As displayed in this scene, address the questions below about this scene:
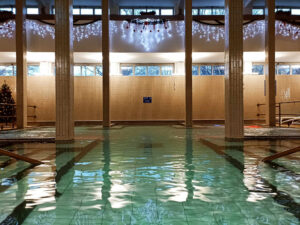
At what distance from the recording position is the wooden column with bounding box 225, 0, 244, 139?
22.5ft

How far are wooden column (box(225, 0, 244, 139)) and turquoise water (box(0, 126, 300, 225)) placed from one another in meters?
2.36

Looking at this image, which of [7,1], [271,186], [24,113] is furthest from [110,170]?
[7,1]

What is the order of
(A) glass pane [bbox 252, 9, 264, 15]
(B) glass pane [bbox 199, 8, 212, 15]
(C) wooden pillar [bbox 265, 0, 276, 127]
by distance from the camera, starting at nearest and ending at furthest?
1. (C) wooden pillar [bbox 265, 0, 276, 127]
2. (A) glass pane [bbox 252, 9, 264, 15]
3. (B) glass pane [bbox 199, 8, 212, 15]

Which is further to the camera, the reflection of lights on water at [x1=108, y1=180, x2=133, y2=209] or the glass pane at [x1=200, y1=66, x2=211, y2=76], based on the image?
the glass pane at [x1=200, y1=66, x2=211, y2=76]

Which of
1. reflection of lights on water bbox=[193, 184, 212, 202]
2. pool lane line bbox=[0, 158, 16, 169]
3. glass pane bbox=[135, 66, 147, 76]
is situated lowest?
pool lane line bbox=[0, 158, 16, 169]

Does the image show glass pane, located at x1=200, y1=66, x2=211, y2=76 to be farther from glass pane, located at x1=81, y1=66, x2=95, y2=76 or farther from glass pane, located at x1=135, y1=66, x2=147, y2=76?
glass pane, located at x1=81, y1=66, x2=95, y2=76

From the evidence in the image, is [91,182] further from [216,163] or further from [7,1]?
[7,1]

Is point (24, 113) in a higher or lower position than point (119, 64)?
lower

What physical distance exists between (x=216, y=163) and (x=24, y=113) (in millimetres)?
10150

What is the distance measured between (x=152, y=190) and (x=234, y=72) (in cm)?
487

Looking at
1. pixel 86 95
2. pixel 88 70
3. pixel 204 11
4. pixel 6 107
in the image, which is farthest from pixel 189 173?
pixel 204 11

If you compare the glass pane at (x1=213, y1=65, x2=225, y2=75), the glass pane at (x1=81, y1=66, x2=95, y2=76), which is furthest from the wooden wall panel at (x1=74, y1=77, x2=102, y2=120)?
the glass pane at (x1=213, y1=65, x2=225, y2=75)

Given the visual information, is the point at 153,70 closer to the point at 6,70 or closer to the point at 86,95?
the point at 86,95

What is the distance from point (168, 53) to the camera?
543 inches
